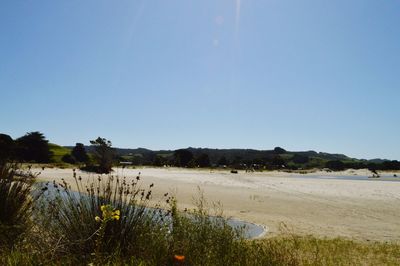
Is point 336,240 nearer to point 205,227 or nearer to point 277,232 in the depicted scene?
point 277,232

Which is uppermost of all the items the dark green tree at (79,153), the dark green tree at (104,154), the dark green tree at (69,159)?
the dark green tree at (79,153)

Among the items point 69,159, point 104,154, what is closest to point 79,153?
point 69,159

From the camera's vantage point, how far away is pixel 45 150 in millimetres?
62094

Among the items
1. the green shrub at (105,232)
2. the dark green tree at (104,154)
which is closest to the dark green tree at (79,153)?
the dark green tree at (104,154)

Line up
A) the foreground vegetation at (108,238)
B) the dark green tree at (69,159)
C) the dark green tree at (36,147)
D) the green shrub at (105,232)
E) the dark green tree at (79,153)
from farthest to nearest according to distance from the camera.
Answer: the dark green tree at (69,159)
the dark green tree at (79,153)
the dark green tree at (36,147)
the green shrub at (105,232)
the foreground vegetation at (108,238)

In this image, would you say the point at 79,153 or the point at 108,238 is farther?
the point at 79,153

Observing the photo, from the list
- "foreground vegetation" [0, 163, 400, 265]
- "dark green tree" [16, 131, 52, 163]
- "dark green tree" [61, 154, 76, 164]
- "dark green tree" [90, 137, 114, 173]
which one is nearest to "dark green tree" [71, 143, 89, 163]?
"dark green tree" [61, 154, 76, 164]

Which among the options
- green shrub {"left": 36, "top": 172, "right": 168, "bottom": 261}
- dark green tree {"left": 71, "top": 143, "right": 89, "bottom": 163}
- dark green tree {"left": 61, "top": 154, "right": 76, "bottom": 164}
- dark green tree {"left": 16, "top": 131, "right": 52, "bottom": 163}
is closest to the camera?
green shrub {"left": 36, "top": 172, "right": 168, "bottom": 261}

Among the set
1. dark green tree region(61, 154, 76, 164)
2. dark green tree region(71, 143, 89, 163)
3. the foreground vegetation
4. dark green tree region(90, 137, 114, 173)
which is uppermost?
dark green tree region(71, 143, 89, 163)

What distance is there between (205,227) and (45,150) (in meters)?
59.7

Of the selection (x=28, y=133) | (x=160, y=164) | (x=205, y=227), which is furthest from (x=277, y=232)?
(x=160, y=164)

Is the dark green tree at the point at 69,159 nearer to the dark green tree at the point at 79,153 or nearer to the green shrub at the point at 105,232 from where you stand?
the dark green tree at the point at 79,153

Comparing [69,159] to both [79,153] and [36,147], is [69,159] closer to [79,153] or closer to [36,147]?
[79,153]

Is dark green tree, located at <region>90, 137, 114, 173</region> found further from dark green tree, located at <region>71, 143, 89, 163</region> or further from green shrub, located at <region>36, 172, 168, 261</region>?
dark green tree, located at <region>71, 143, 89, 163</region>
